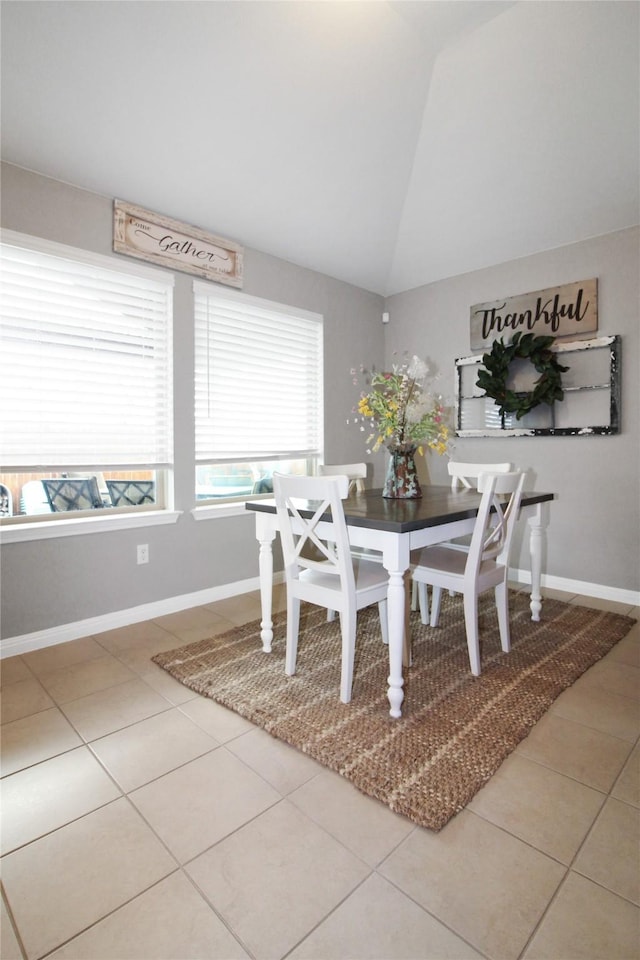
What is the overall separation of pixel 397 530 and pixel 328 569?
1.36ft

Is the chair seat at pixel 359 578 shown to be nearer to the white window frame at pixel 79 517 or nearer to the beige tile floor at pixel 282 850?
the beige tile floor at pixel 282 850

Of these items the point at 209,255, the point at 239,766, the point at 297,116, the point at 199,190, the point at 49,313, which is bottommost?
the point at 239,766

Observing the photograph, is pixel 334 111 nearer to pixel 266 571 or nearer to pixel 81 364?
pixel 81 364

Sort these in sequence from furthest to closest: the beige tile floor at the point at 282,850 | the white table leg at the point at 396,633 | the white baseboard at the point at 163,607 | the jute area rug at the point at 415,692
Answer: the white baseboard at the point at 163,607, the white table leg at the point at 396,633, the jute area rug at the point at 415,692, the beige tile floor at the point at 282,850

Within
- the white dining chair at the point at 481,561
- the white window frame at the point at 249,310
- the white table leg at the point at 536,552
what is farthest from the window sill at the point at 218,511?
the white table leg at the point at 536,552

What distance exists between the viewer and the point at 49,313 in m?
2.63

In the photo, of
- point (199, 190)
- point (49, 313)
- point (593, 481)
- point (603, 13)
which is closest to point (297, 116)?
point (199, 190)

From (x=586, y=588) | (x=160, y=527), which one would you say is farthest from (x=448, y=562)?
(x=160, y=527)

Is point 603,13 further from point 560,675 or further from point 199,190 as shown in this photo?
point 560,675

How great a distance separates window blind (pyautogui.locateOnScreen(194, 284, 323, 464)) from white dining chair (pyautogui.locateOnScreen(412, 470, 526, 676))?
1633mm

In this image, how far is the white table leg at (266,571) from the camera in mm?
2486

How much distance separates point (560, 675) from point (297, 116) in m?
3.11

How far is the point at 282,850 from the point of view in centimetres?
134

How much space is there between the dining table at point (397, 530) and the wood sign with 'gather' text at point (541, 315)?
4.66 ft
